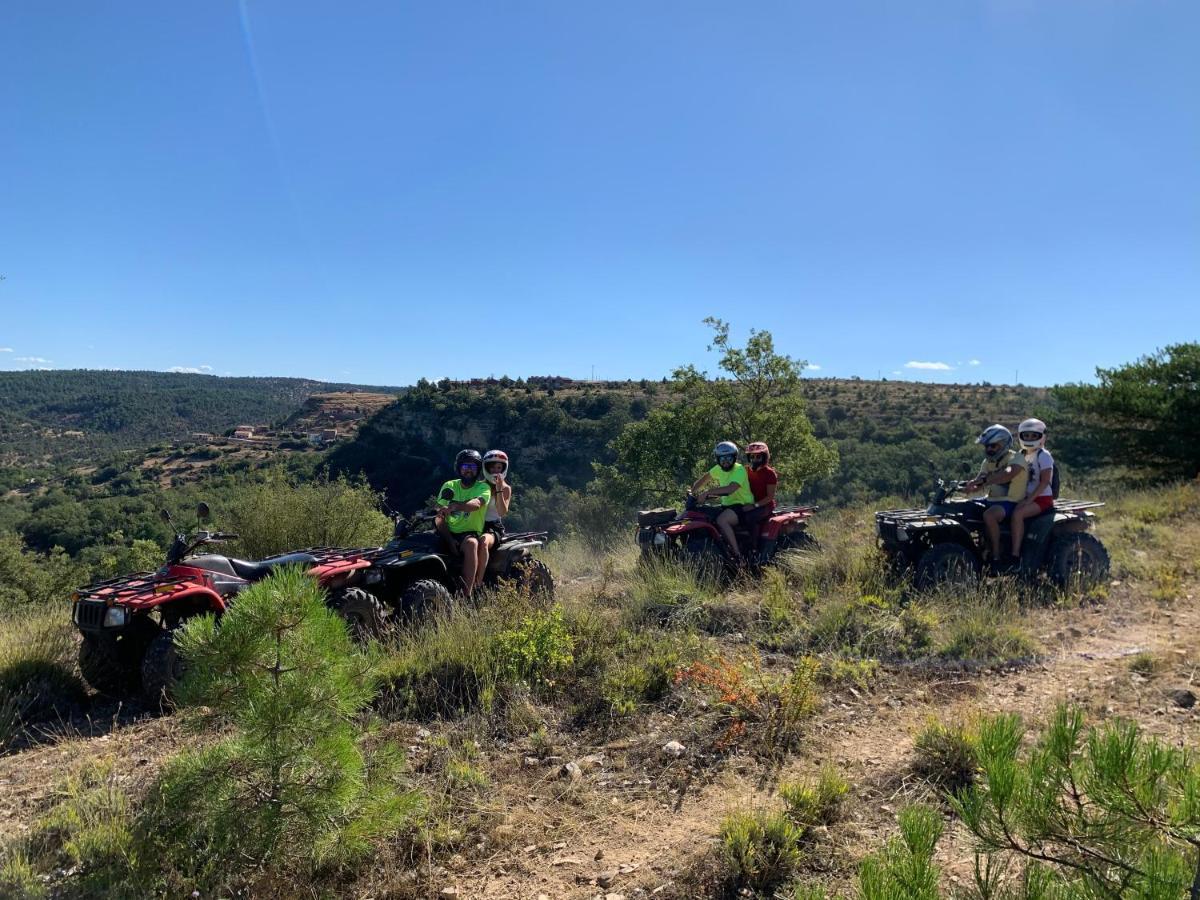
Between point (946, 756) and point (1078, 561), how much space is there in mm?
4171

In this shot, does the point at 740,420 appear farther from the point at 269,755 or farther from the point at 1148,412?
the point at 269,755

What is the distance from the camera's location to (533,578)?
654 centimetres

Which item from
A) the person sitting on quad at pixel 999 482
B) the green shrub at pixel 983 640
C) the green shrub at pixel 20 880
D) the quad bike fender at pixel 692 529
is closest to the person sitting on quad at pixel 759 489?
the quad bike fender at pixel 692 529

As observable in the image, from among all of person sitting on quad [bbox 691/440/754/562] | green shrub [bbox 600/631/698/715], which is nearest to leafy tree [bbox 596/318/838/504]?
person sitting on quad [bbox 691/440/754/562]

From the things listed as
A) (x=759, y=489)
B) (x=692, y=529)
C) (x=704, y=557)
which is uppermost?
(x=759, y=489)

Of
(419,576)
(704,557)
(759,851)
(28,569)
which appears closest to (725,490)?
(704,557)

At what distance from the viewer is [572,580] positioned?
360 inches

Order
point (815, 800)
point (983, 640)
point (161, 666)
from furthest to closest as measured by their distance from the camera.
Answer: point (983, 640)
point (161, 666)
point (815, 800)

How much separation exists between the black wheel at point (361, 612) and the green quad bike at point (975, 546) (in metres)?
4.63

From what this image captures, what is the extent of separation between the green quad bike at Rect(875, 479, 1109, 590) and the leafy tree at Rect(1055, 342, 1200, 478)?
10988 mm

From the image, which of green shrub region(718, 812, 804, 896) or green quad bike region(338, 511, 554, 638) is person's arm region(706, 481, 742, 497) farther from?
green shrub region(718, 812, 804, 896)

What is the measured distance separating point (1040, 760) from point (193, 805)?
2.78 meters

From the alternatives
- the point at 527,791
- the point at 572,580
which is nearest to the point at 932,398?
the point at 572,580

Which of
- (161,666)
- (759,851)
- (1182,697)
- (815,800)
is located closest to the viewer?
(759,851)
